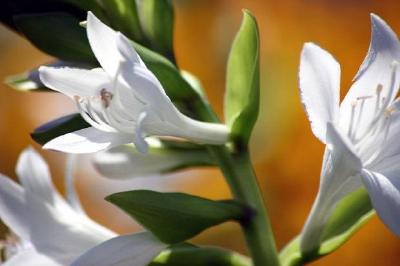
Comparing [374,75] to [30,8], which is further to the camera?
[30,8]

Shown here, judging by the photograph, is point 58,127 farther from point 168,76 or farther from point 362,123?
point 362,123

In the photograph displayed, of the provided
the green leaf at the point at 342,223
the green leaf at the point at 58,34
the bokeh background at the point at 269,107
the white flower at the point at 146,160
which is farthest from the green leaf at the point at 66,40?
the bokeh background at the point at 269,107

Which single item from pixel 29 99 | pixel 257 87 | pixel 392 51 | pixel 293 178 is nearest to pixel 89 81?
pixel 257 87

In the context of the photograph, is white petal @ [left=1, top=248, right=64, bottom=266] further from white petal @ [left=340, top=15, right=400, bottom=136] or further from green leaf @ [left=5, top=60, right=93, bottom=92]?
white petal @ [left=340, top=15, right=400, bottom=136]

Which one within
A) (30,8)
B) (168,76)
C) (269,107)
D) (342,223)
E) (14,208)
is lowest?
(269,107)

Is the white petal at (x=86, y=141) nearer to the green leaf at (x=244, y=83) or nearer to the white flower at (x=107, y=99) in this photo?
the white flower at (x=107, y=99)

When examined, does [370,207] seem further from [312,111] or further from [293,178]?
[293,178]

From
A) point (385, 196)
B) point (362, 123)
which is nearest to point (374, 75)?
point (362, 123)
